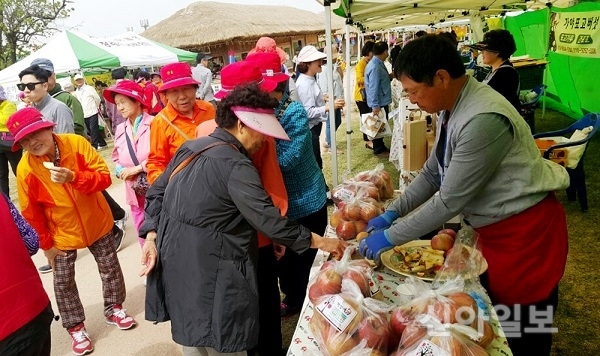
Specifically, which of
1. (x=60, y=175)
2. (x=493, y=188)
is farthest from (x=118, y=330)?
(x=493, y=188)

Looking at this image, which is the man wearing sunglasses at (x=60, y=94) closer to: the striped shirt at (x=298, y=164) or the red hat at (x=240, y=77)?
the red hat at (x=240, y=77)

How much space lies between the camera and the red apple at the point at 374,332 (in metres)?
1.29

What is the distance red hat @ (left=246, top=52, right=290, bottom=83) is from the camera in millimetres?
2457

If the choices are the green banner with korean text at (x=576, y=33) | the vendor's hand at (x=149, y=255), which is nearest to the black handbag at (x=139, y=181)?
the vendor's hand at (x=149, y=255)

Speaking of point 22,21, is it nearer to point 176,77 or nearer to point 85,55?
point 85,55

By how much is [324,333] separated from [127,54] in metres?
12.4

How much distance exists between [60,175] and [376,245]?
2044mm

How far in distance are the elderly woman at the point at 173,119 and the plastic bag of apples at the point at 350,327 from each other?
1858 millimetres

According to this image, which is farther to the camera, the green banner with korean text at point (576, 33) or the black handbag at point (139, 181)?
the green banner with korean text at point (576, 33)

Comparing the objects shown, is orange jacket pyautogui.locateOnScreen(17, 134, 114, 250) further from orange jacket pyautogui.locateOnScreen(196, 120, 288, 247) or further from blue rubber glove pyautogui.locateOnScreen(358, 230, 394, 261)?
blue rubber glove pyautogui.locateOnScreen(358, 230, 394, 261)

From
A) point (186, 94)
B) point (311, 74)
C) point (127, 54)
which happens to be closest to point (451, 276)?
point (186, 94)

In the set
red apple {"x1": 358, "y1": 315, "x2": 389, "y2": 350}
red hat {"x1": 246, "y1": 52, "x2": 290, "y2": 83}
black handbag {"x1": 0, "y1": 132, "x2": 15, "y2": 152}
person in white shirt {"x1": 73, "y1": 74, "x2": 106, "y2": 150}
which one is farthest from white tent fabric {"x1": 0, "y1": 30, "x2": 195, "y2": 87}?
red apple {"x1": 358, "y1": 315, "x2": 389, "y2": 350}

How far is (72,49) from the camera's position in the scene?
1009cm

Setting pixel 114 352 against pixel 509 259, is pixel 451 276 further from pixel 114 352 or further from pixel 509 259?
pixel 114 352
